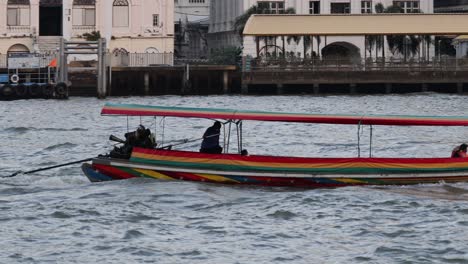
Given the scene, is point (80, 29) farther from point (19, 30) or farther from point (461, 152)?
point (461, 152)

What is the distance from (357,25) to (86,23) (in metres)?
20.2

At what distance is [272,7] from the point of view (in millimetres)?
123875

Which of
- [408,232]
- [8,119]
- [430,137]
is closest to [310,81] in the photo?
[8,119]

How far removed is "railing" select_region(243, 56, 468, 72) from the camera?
97938mm

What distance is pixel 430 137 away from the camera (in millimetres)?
57781

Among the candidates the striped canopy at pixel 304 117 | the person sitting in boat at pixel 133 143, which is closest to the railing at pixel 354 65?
the striped canopy at pixel 304 117

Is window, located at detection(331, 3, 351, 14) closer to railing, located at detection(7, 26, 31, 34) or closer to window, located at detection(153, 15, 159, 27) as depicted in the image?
window, located at detection(153, 15, 159, 27)

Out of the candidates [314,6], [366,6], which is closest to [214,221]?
[314,6]

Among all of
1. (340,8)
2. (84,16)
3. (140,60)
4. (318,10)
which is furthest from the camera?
(318,10)

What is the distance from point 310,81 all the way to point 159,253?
67985mm

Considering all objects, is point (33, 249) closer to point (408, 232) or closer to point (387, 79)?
point (408, 232)

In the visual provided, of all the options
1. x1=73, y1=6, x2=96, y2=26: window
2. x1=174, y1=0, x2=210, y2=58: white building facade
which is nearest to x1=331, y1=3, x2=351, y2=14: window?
x1=174, y1=0, x2=210, y2=58: white building facade

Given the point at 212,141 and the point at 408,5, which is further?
the point at 408,5

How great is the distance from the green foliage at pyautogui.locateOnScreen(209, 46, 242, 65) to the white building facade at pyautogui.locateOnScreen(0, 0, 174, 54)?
4.67m
